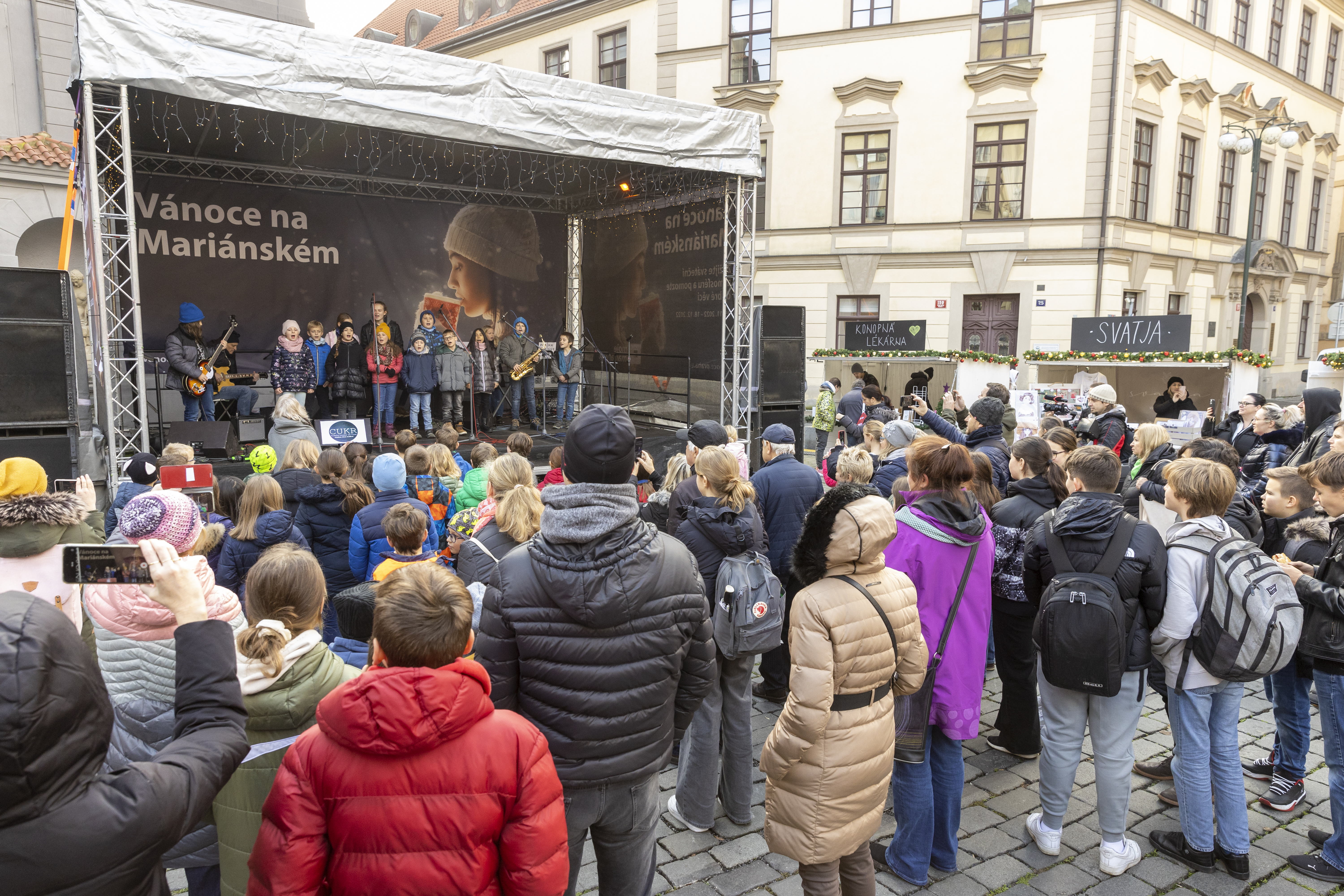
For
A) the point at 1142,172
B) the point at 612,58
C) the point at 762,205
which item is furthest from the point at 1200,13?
the point at 612,58

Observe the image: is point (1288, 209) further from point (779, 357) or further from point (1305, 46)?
point (779, 357)

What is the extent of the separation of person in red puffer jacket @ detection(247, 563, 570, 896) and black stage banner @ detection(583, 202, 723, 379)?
367 inches

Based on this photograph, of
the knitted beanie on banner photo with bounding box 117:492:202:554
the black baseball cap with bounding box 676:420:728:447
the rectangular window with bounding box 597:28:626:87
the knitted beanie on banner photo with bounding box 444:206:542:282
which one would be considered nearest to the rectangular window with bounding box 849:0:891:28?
the rectangular window with bounding box 597:28:626:87

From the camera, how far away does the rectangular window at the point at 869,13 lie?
66.4 feet

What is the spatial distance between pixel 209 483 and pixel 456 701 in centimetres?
397

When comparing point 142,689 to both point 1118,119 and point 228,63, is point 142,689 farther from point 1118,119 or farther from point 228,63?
point 1118,119

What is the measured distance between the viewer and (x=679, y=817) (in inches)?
148

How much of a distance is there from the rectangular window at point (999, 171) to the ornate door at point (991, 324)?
2.00 m

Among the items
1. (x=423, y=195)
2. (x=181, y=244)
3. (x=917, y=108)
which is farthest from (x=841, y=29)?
(x=181, y=244)

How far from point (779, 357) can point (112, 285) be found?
7281mm

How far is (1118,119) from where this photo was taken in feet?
62.2

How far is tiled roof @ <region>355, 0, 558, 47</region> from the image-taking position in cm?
2562

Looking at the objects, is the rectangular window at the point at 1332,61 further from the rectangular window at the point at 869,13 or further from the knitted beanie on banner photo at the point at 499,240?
the knitted beanie on banner photo at the point at 499,240

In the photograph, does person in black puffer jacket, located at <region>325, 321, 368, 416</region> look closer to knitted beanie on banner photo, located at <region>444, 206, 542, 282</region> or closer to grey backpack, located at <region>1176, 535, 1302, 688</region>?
knitted beanie on banner photo, located at <region>444, 206, 542, 282</region>
